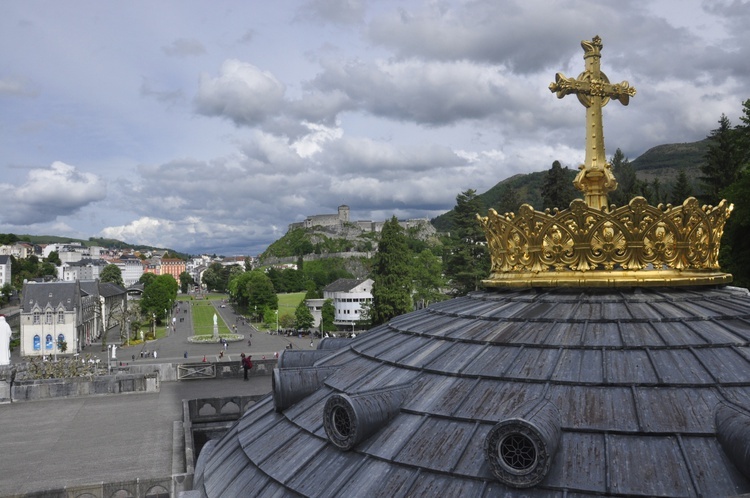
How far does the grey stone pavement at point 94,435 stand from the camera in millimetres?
19922

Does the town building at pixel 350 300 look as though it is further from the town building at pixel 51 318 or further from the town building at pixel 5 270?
the town building at pixel 5 270

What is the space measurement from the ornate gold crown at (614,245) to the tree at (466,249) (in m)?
52.6

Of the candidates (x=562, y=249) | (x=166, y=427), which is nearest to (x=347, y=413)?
(x=562, y=249)

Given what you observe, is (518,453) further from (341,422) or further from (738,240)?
(738,240)

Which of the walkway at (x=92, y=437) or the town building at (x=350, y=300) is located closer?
the walkway at (x=92, y=437)

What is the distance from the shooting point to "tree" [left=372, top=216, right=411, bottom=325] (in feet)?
228

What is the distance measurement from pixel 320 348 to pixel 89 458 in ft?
47.1

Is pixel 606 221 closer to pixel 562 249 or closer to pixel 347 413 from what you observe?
pixel 562 249

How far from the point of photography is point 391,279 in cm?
7012

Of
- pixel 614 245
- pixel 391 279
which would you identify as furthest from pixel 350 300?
pixel 614 245

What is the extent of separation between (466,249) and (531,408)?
5779 cm

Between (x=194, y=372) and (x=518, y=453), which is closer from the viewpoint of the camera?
(x=518, y=453)

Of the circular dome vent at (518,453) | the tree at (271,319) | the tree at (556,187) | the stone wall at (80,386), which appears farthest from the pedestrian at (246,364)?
the tree at (271,319)

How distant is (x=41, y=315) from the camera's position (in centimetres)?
8638
